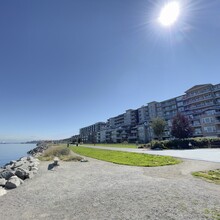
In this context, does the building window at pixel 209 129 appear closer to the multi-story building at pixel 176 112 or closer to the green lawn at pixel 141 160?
the multi-story building at pixel 176 112

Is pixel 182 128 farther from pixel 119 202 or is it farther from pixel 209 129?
pixel 119 202

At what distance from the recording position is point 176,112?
81.9 metres

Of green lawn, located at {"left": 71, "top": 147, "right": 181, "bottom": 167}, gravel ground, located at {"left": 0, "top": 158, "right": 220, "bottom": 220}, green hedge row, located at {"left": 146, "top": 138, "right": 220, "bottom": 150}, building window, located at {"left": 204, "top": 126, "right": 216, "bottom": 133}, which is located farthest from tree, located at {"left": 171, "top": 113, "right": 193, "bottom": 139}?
gravel ground, located at {"left": 0, "top": 158, "right": 220, "bottom": 220}

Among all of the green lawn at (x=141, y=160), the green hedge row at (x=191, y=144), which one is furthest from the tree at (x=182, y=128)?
the green lawn at (x=141, y=160)

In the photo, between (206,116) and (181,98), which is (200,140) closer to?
(206,116)

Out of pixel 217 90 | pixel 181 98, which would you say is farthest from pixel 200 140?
pixel 181 98

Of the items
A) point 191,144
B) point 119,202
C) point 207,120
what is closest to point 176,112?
point 207,120

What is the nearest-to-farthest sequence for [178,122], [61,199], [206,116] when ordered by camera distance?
1. [61,199]
2. [178,122]
3. [206,116]

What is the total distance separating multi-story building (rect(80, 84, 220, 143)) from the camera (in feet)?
197

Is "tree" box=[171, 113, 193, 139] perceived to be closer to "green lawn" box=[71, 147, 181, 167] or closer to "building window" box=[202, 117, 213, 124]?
"green lawn" box=[71, 147, 181, 167]

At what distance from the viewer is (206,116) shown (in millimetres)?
60500

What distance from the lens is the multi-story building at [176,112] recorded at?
60188 millimetres

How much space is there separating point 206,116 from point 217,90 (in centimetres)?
1438

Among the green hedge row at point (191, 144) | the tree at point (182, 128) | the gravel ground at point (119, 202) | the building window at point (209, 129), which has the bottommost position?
the gravel ground at point (119, 202)
